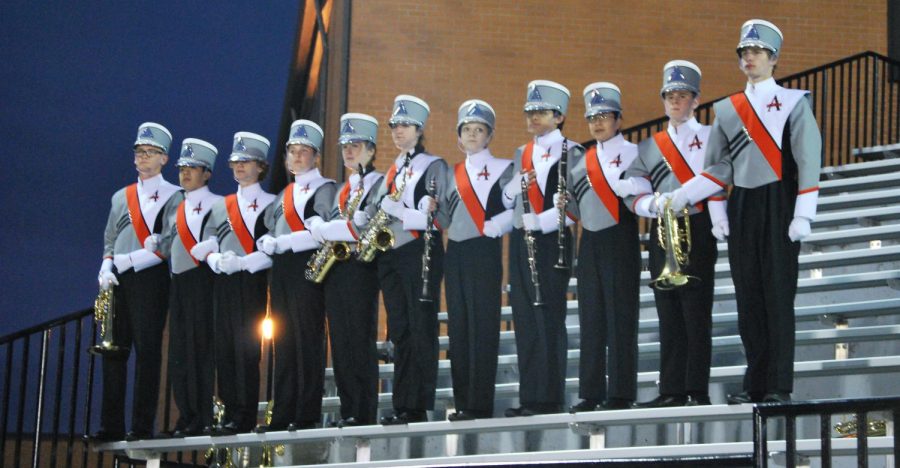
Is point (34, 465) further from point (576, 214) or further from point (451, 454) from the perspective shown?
point (576, 214)

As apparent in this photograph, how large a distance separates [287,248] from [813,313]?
345cm

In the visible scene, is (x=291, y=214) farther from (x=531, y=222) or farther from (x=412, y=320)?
(x=531, y=222)

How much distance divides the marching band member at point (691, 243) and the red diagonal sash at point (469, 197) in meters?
1.06

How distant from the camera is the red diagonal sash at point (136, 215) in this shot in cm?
1116

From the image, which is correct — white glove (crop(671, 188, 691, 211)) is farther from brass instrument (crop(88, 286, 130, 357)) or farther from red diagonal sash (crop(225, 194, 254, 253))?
brass instrument (crop(88, 286, 130, 357))

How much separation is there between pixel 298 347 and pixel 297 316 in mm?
206

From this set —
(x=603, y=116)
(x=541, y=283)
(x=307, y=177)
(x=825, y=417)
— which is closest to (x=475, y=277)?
(x=541, y=283)

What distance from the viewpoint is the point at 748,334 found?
8055 millimetres

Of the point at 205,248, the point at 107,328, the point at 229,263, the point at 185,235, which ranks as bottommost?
the point at 107,328

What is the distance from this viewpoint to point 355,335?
10.1 metres

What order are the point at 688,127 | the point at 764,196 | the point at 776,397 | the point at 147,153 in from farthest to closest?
the point at 147,153, the point at 688,127, the point at 764,196, the point at 776,397

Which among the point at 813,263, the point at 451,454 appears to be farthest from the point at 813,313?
the point at 451,454

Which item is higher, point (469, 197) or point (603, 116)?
point (603, 116)

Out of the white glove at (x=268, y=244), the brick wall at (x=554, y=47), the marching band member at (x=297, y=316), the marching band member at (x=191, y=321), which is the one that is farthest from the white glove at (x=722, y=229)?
the brick wall at (x=554, y=47)
